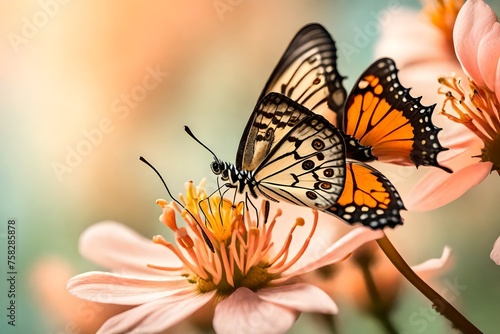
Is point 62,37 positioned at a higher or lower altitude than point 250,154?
higher

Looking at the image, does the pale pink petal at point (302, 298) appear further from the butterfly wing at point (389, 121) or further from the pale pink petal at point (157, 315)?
the butterfly wing at point (389, 121)

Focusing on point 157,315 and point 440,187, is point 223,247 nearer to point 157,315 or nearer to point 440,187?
point 157,315

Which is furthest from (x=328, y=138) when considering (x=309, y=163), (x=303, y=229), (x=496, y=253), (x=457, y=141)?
(x=496, y=253)

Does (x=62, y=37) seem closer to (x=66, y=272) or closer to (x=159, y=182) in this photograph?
(x=159, y=182)

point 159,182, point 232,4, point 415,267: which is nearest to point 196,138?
point 159,182

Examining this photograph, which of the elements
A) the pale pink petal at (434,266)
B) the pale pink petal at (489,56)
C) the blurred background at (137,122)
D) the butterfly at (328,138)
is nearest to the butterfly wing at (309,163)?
the butterfly at (328,138)

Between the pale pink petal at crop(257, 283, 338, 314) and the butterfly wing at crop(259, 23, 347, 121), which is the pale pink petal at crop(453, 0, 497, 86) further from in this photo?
the pale pink petal at crop(257, 283, 338, 314)
